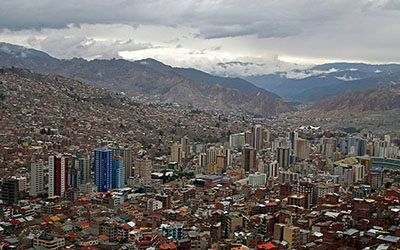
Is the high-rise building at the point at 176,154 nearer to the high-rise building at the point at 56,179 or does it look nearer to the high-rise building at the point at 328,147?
the high-rise building at the point at 328,147

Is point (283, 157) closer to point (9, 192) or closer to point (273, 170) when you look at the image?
point (273, 170)

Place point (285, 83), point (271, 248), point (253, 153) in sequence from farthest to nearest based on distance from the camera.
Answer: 1. point (285, 83)
2. point (253, 153)
3. point (271, 248)

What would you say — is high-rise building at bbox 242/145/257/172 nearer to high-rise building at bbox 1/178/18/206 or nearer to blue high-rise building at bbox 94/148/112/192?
blue high-rise building at bbox 94/148/112/192

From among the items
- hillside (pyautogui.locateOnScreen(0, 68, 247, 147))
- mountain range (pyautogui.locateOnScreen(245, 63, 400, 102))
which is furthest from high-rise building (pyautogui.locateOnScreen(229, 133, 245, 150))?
mountain range (pyautogui.locateOnScreen(245, 63, 400, 102))

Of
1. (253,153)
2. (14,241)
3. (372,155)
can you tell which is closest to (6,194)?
(14,241)

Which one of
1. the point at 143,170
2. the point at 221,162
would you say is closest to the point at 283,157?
the point at 221,162

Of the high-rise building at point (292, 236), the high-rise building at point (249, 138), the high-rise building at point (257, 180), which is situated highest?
the high-rise building at point (249, 138)

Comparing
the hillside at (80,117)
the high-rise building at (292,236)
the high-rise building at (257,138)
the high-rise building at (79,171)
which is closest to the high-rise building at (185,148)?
the hillside at (80,117)

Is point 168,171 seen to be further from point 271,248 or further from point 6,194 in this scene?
point 271,248
